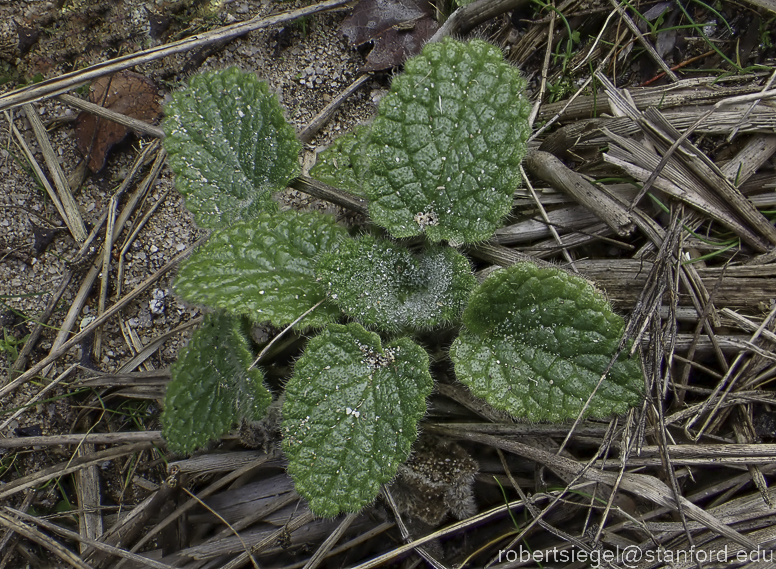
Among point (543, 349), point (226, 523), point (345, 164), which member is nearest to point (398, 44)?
point (345, 164)

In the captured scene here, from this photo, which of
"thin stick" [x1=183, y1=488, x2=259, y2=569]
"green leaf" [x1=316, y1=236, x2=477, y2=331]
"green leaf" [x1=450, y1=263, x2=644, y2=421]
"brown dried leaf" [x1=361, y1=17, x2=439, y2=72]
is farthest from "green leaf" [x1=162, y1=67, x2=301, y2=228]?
"thin stick" [x1=183, y1=488, x2=259, y2=569]

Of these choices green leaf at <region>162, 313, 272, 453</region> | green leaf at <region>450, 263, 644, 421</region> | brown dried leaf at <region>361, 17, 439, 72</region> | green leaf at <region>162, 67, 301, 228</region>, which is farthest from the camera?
brown dried leaf at <region>361, 17, 439, 72</region>

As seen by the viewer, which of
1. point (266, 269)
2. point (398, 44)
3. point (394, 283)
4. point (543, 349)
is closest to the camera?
point (543, 349)

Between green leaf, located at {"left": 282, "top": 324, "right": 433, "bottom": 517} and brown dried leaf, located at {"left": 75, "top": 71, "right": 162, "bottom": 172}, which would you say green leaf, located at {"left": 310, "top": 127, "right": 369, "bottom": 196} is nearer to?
green leaf, located at {"left": 282, "top": 324, "right": 433, "bottom": 517}

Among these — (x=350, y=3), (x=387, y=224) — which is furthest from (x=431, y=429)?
(x=350, y=3)

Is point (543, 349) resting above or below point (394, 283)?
below

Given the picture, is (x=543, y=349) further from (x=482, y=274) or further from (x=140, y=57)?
(x=140, y=57)

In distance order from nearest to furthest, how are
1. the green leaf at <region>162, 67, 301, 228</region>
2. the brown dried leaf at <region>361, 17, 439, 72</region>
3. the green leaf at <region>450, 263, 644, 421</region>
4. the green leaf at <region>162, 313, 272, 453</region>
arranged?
1. the green leaf at <region>450, 263, 644, 421</region>
2. the green leaf at <region>162, 313, 272, 453</region>
3. the green leaf at <region>162, 67, 301, 228</region>
4. the brown dried leaf at <region>361, 17, 439, 72</region>

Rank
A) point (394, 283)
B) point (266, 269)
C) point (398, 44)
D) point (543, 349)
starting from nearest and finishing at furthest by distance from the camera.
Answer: point (543, 349), point (266, 269), point (394, 283), point (398, 44)
